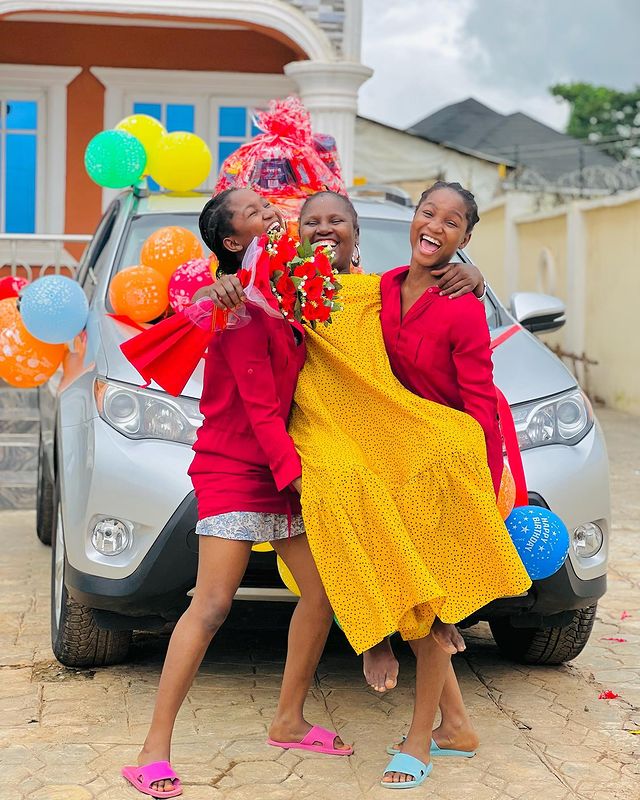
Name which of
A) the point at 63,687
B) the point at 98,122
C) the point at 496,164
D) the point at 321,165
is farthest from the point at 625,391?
the point at 496,164

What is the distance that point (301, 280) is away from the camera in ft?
11.0

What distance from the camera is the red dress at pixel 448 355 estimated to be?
3400mm

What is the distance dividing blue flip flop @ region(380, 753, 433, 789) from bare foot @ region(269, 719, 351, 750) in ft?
0.79

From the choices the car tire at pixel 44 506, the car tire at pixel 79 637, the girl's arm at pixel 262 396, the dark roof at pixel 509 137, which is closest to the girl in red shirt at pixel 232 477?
the girl's arm at pixel 262 396

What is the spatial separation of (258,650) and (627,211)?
11.2 metres

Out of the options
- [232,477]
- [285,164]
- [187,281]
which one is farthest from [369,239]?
[232,477]

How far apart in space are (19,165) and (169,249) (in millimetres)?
8493

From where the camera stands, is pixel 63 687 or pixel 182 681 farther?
pixel 63 687

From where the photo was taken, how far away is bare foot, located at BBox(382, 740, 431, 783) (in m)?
3.57

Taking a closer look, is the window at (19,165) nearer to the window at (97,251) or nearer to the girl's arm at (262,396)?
the window at (97,251)

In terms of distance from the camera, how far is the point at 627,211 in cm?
1488

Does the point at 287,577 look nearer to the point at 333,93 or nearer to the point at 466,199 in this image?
the point at 466,199

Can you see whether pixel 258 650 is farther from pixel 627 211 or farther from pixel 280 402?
pixel 627 211

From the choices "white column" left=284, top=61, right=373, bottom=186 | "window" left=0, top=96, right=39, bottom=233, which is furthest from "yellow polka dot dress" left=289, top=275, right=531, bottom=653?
"window" left=0, top=96, right=39, bottom=233
